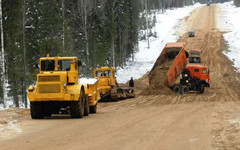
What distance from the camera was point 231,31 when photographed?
84.8m

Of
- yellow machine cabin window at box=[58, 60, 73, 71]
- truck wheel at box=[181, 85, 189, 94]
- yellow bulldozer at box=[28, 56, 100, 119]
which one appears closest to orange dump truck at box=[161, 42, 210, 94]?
truck wheel at box=[181, 85, 189, 94]

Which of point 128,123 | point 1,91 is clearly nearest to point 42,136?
point 128,123

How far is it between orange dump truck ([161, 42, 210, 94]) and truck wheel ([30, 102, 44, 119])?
14392mm

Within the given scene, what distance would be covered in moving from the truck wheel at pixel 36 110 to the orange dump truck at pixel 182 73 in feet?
47.2

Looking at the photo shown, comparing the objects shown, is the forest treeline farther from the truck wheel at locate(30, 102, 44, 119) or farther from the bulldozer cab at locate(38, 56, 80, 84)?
the truck wheel at locate(30, 102, 44, 119)

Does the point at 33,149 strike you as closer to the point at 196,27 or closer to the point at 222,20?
the point at 196,27

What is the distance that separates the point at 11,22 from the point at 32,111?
13.0 meters

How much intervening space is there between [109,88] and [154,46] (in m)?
49.9

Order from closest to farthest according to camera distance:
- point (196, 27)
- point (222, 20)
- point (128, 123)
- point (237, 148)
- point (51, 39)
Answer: point (237, 148), point (128, 123), point (51, 39), point (196, 27), point (222, 20)

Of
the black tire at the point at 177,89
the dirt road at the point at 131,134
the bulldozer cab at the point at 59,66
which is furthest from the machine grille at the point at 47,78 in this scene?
the black tire at the point at 177,89

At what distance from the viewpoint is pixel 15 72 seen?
90.7 feet

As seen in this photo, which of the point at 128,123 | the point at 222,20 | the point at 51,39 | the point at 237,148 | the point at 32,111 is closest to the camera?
the point at 237,148

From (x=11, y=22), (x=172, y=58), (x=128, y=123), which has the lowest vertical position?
(x=128, y=123)

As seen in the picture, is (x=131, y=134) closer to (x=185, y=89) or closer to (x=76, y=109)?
(x=76, y=109)
